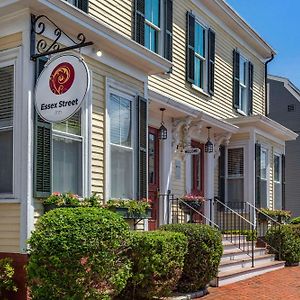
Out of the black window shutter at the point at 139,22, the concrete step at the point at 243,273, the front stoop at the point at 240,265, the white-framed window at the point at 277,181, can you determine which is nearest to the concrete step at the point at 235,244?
the front stoop at the point at 240,265

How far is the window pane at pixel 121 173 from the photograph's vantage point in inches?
335

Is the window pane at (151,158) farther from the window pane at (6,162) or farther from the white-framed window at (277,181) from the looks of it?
the white-framed window at (277,181)

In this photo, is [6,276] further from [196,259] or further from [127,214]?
[196,259]

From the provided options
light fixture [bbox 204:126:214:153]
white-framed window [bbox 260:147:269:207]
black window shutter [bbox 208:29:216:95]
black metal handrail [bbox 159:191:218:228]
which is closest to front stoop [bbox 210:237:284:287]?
black metal handrail [bbox 159:191:218:228]

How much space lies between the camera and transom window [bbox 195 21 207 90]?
13797 millimetres

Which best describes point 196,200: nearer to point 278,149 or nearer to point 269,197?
point 269,197

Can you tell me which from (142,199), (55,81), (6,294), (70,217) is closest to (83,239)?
(70,217)

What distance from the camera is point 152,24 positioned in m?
11.7

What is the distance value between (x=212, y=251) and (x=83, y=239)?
3322 mm

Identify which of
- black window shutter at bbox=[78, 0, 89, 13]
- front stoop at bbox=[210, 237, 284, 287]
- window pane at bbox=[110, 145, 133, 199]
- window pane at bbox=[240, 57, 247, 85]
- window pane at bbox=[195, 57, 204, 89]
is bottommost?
front stoop at bbox=[210, 237, 284, 287]

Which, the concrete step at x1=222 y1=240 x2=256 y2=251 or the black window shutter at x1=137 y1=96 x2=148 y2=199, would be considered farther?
the concrete step at x1=222 y1=240 x2=256 y2=251

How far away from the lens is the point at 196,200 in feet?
38.7

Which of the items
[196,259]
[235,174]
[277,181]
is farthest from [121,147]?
[277,181]

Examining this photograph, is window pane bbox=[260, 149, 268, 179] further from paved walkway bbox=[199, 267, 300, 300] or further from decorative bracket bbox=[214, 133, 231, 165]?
paved walkway bbox=[199, 267, 300, 300]
